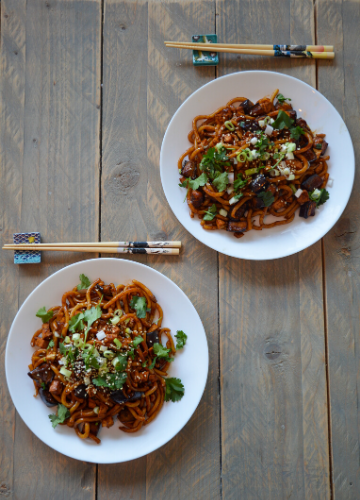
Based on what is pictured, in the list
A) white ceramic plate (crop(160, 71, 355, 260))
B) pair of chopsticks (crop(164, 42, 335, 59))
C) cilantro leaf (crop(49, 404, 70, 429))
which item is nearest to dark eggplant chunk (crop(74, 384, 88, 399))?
cilantro leaf (crop(49, 404, 70, 429))

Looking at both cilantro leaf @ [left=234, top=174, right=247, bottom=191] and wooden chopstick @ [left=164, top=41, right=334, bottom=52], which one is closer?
cilantro leaf @ [left=234, top=174, right=247, bottom=191]

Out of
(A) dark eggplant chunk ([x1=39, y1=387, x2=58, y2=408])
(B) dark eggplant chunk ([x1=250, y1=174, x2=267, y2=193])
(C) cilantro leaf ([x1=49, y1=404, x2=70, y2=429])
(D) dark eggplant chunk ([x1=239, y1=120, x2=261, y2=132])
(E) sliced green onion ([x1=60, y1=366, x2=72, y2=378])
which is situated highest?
(D) dark eggplant chunk ([x1=239, y1=120, x2=261, y2=132])

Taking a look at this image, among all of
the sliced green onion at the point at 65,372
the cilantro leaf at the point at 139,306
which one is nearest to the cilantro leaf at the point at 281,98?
the cilantro leaf at the point at 139,306

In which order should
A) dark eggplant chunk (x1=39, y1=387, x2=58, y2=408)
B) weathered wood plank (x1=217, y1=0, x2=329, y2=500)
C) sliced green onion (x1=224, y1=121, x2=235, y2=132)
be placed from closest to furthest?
dark eggplant chunk (x1=39, y1=387, x2=58, y2=408)
sliced green onion (x1=224, y1=121, x2=235, y2=132)
weathered wood plank (x1=217, y1=0, x2=329, y2=500)

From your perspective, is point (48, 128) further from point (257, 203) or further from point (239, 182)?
point (257, 203)

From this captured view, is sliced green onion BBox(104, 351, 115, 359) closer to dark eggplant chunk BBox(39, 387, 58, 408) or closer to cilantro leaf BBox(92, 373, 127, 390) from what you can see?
cilantro leaf BBox(92, 373, 127, 390)

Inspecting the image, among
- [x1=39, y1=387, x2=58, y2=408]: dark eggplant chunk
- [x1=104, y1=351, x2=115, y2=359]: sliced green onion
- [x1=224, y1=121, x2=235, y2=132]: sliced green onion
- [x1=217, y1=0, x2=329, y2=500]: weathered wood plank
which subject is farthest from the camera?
[x1=217, y1=0, x2=329, y2=500]: weathered wood plank

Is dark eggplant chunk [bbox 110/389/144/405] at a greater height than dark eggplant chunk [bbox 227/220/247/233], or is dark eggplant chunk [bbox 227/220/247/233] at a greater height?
dark eggplant chunk [bbox 227/220/247/233]

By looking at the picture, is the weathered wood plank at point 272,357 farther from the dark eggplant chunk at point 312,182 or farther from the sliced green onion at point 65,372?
the sliced green onion at point 65,372
